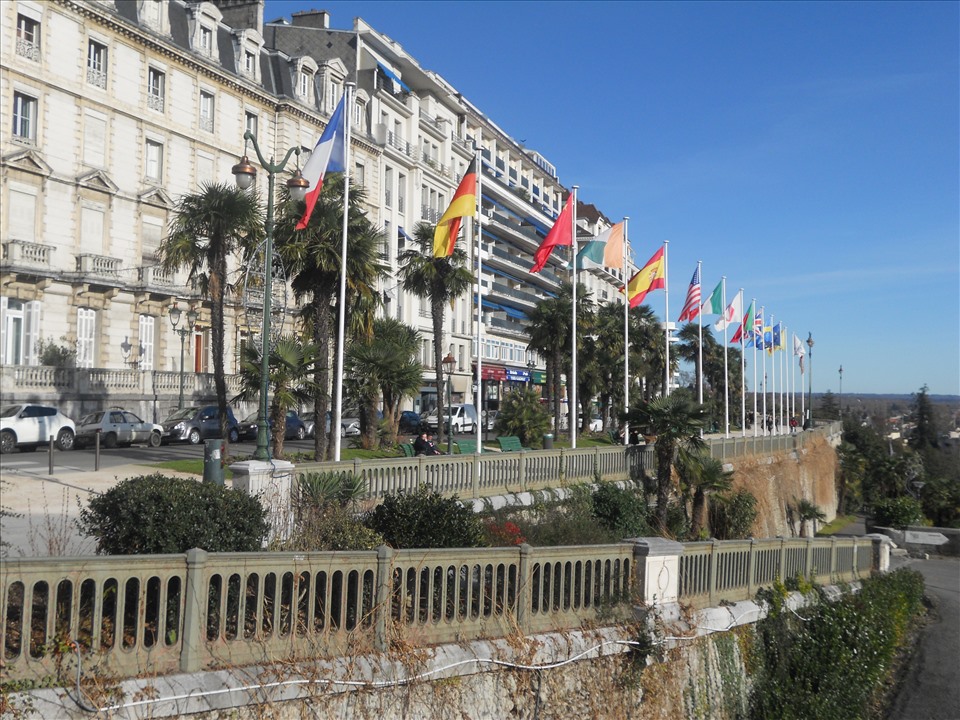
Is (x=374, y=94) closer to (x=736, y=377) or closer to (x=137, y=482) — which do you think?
(x=137, y=482)

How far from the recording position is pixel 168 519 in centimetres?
811

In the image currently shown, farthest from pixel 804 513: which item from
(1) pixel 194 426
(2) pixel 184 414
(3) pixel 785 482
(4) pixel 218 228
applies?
(4) pixel 218 228

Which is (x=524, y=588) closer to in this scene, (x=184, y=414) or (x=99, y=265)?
(x=184, y=414)

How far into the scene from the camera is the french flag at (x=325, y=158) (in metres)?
17.5

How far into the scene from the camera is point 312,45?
173ft

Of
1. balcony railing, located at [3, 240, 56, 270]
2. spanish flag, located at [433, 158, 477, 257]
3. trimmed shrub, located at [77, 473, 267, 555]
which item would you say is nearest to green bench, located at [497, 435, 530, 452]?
spanish flag, located at [433, 158, 477, 257]

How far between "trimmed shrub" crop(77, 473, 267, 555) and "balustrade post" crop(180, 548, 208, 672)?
1.38m

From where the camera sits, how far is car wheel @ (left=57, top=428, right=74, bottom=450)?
27.6 m

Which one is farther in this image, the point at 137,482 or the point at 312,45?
the point at 312,45

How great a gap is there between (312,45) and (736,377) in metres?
59.9

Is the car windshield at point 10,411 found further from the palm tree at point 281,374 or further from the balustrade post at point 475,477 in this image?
the balustrade post at point 475,477

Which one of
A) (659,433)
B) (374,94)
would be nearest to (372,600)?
(659,433)

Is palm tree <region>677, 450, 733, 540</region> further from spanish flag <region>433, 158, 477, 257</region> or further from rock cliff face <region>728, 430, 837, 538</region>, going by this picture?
spanish flag <region>433, 158, 477, 257</region>

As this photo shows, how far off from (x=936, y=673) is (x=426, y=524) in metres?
9.32
